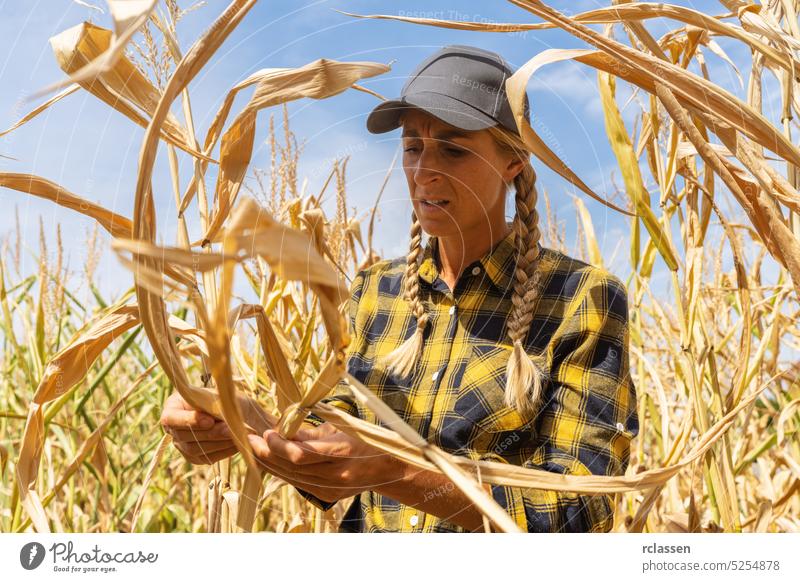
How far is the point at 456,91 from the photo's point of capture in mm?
823

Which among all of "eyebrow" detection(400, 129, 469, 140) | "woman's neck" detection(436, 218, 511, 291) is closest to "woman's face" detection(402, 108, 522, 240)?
"eyebrow" detection(400, 129, 469, 140)

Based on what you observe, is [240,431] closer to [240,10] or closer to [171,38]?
[240,10]

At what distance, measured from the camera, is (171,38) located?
2.44 ft

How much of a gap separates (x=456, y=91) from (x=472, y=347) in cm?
38

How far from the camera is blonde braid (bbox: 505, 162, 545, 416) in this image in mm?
958

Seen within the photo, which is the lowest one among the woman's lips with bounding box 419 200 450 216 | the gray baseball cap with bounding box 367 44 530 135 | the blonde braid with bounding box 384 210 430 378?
the blonde braid with bounding box 384 210 430 378

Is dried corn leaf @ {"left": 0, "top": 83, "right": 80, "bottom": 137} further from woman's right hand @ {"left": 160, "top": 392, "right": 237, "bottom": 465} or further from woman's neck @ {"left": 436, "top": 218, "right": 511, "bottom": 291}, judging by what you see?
woman's neck @ {"left": 436, "top": 218, "right": 511, "bottom": 291}

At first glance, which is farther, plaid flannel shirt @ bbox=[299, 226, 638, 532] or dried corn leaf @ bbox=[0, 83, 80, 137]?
plaid flannel shirt @ bbox=[299, 226, 638, 532]

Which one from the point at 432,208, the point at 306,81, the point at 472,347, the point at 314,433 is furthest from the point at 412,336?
the point at 306,81

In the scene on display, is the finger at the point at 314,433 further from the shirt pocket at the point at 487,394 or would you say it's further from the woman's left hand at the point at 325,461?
the shirt pocket at the point at 487,394

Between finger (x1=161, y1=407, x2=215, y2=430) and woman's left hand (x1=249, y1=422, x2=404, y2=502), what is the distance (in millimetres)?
67

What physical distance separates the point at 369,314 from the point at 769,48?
0.71 metres
